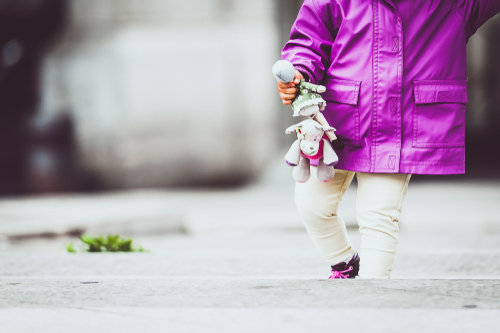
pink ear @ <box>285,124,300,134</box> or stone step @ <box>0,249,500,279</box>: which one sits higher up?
pink ear @ <box>285,124,300,134</box>

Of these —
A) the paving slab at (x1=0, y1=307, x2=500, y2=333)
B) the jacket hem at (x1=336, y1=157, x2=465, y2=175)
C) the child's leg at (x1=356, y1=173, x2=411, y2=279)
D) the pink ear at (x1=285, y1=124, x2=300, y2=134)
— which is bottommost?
the paving slab at (x1=0, y1=307, x2=500, y2=333)

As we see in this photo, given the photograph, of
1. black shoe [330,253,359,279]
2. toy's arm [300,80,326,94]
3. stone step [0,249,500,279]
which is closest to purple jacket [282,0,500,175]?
toy's arm [300,80,326,94]

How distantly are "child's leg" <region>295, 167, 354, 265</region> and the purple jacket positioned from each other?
181 mm

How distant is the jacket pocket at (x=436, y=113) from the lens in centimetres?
288

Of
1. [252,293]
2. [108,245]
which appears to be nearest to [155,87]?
[108,245]

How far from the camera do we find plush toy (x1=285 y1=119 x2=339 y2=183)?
2.85m

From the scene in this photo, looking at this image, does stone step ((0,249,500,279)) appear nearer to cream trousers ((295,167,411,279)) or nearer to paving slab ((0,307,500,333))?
cream trousers ((295,167,411,279))

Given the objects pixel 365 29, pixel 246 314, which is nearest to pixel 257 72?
pixel 365 29

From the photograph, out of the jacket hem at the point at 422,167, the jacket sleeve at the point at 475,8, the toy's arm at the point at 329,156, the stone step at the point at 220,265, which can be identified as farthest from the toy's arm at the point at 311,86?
the stone step at the point at 220,265

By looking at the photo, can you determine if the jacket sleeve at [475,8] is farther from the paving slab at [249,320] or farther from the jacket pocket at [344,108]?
the paving slab at [249,320]

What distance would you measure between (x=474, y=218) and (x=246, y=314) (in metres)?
5.65

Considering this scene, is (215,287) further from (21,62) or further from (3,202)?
(21,62)

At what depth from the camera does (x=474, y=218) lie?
7312 mm

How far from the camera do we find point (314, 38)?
9.96 ft
